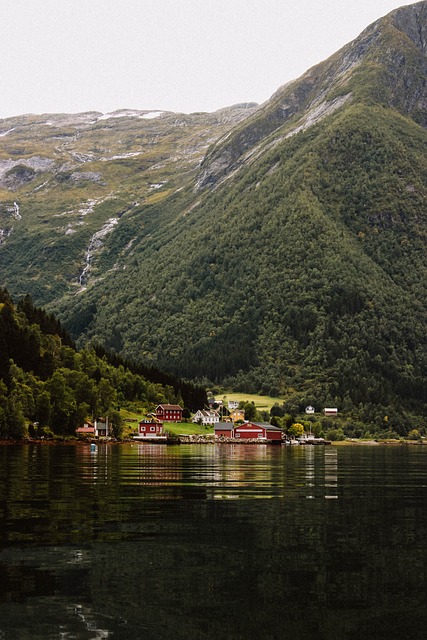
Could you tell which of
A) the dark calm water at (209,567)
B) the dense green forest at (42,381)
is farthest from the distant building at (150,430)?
the dark calm water at (209,567)

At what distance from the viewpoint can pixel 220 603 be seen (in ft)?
63.9

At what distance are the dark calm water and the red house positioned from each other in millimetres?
142583

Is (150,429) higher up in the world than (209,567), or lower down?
lower down

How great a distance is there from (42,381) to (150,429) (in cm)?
4294

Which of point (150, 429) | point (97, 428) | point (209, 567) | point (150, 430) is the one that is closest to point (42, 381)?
point (97, 428)

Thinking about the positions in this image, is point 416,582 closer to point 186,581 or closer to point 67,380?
point 186,581

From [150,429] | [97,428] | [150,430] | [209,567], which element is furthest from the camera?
[150,429]

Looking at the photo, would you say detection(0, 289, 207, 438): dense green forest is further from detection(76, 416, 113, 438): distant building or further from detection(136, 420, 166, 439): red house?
detection(136, 420, 166, 439): red house

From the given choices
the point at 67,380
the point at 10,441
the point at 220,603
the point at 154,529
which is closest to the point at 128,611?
the point at 220,603

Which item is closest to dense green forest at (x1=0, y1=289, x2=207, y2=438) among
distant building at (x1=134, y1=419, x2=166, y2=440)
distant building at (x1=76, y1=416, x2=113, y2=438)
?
distant building at (x1=76, y1=416, x2=113, y2=438)

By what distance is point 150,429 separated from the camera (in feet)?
622

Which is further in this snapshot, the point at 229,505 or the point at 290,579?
the point at 229,505

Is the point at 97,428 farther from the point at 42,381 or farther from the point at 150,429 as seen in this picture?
the point at 150,429

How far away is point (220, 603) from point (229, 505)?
63.8 ft
